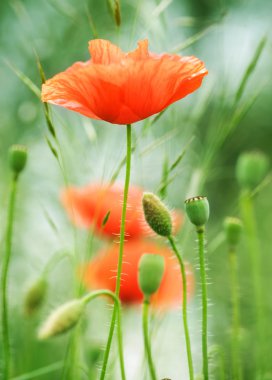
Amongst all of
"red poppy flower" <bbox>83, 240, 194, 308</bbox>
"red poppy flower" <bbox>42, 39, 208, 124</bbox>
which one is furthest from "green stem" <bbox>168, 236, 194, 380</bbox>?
"red poppy flower" <bbox>83, 240, 194, 308</bbox>

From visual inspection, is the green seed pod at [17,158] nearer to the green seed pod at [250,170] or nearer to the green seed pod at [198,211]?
the green seed pod at [198,211]

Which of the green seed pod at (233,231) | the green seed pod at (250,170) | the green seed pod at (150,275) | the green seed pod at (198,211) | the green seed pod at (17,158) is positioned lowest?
the green seed pod at (150,275)

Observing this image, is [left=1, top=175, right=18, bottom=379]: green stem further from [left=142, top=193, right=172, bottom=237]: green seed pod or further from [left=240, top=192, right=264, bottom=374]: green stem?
[left=240, top=192, right=264, bottom=374]: green stem

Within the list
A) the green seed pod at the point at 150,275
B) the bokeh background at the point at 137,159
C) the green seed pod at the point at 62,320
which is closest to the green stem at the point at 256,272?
the bokeh background at the point at 137,159

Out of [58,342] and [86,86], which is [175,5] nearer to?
[58,342]

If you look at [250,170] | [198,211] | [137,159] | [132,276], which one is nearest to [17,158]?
[137,159]

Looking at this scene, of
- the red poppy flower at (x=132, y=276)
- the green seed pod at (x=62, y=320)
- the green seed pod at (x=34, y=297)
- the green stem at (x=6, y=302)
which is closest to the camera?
the green seed pod at (x=62, y=320)
